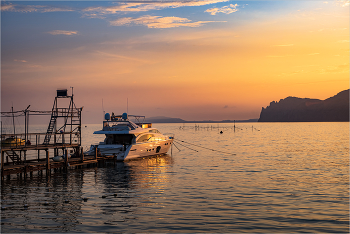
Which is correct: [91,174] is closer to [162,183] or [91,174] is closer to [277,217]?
[162,183]

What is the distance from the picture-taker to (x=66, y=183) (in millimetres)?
25969

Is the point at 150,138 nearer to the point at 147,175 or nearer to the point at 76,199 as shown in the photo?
the point at 147,175

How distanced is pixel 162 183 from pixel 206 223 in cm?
1105

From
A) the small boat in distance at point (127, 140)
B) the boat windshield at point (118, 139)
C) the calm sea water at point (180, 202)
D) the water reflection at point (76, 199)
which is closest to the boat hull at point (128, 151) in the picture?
the small boat in distance at point (127, 140)

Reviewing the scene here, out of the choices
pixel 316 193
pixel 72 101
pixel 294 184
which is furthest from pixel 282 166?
pixel 72 101

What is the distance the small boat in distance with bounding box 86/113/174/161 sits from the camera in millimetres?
38156

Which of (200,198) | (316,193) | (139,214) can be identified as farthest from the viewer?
(316,193)

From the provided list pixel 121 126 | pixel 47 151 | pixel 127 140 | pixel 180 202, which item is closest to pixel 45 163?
pixel 47 151

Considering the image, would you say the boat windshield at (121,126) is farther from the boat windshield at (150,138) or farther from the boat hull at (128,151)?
the boat hull at (128,151)

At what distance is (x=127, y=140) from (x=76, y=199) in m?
21.5

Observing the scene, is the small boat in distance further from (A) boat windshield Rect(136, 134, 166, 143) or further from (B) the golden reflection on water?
(B) the golden reflection on water

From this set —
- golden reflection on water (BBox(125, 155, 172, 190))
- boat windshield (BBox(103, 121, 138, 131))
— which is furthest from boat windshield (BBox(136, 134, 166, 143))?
golden reflection on water (BBox(125, 155, 172, 190))

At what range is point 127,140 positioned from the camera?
41.5 meters

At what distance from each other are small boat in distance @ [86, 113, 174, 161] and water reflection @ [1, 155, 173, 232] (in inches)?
206
